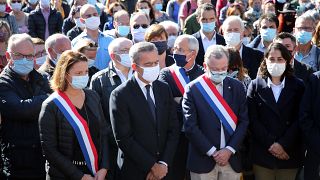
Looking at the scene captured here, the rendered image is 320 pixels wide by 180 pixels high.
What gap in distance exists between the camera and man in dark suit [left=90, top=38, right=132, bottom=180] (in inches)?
240

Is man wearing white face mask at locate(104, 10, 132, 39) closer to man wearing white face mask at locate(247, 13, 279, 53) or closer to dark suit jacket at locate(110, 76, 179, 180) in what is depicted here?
man wearing white face mask at locate(247, 13, 279, 53)

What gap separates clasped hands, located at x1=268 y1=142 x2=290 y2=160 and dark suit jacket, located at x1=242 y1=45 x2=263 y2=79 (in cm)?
190

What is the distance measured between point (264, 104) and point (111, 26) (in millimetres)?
4969

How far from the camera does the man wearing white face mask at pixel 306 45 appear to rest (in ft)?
24.8

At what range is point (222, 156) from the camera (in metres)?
5.51

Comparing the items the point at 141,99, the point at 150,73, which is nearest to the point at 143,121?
the point at 141,99

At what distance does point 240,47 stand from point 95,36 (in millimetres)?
2138

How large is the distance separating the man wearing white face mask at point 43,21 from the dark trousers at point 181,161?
18.2 ft

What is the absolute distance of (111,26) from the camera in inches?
403

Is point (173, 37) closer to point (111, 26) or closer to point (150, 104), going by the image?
point (111, 26)

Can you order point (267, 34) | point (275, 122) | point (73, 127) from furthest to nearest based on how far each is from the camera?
1. point (267, 34)
2. point (275, 122)
3. point (73, 127)

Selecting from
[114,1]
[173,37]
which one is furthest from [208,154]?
[114,1]

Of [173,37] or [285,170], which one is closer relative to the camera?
[285,170]

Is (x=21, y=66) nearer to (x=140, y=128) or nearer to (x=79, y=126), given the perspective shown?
(x=79, y=126)
